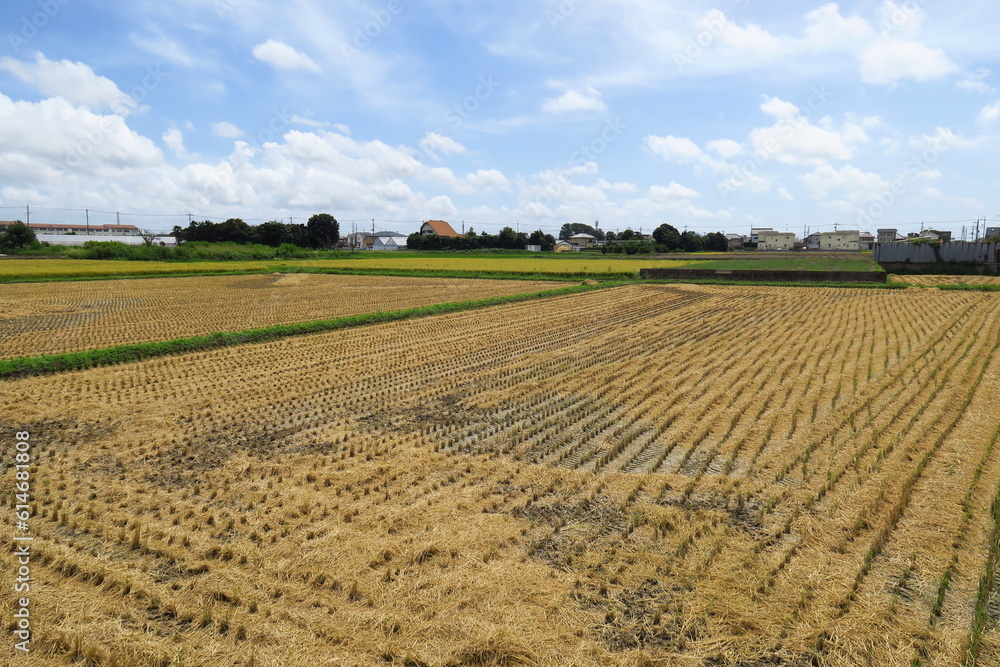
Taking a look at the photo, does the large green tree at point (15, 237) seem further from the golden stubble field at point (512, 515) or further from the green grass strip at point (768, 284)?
the golden stubble field at point (512, 515)

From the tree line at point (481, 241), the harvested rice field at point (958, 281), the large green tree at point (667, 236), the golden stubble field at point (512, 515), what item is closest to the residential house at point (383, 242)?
the tree line at point (481, 241)

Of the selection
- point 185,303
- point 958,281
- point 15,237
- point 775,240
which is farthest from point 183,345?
point 775,240

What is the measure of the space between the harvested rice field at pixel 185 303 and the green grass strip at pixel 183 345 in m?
1.72

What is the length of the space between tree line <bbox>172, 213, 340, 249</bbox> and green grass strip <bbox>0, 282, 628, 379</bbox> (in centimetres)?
6196

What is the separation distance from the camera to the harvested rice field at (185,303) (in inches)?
650

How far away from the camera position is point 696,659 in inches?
142

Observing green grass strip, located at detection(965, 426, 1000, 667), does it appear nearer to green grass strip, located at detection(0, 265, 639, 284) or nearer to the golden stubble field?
the golden stubble field

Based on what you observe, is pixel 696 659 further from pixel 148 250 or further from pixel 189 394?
pixel 148 250

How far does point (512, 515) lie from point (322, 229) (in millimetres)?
87038

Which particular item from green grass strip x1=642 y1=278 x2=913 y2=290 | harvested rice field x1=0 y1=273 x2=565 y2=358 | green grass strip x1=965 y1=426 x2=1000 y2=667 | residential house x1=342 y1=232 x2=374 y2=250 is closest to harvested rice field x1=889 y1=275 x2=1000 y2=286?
green grass strip x1=642 y1=278 x2=913 y2=290

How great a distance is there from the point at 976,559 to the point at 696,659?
8.73 feet

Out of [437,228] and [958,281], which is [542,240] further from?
[958,281]

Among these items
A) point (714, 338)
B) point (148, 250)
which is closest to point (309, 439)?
point (714, 338)

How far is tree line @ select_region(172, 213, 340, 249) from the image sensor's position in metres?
78.3
